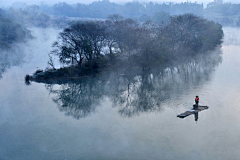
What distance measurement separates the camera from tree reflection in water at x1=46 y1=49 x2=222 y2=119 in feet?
33.6

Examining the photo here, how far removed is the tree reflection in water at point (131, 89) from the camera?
10227 mm

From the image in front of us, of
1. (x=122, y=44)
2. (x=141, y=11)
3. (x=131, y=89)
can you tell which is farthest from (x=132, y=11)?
(x=131, y=89)

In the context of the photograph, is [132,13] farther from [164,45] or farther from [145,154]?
[145,154]

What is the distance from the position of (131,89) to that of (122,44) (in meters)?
4.68

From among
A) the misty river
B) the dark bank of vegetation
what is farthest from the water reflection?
the dark bank of vegetation

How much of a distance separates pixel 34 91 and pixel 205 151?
281 inches

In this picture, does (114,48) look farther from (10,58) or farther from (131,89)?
(10,58)

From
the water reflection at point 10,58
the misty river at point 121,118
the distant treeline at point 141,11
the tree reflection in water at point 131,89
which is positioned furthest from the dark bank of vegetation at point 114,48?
the distant treeline at point 141,11

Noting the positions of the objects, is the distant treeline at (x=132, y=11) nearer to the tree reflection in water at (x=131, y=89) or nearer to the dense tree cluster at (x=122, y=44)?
the dense tree cluster at (x=122, y=44)

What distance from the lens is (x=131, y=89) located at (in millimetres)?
12367

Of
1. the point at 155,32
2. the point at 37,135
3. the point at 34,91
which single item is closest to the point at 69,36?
the point at 34,91

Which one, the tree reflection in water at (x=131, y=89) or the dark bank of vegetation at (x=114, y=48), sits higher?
the dark bank of vegetation at (x=114, y=48)

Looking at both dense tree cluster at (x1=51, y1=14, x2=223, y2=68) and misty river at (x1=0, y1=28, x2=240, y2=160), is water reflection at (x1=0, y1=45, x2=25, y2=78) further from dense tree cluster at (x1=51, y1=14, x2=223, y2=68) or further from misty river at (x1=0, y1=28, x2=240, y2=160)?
dense tree cluster at (x1=51, y1=14, x2=223, y2=68)

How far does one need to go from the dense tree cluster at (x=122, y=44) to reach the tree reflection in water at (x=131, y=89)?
91 centimetres
